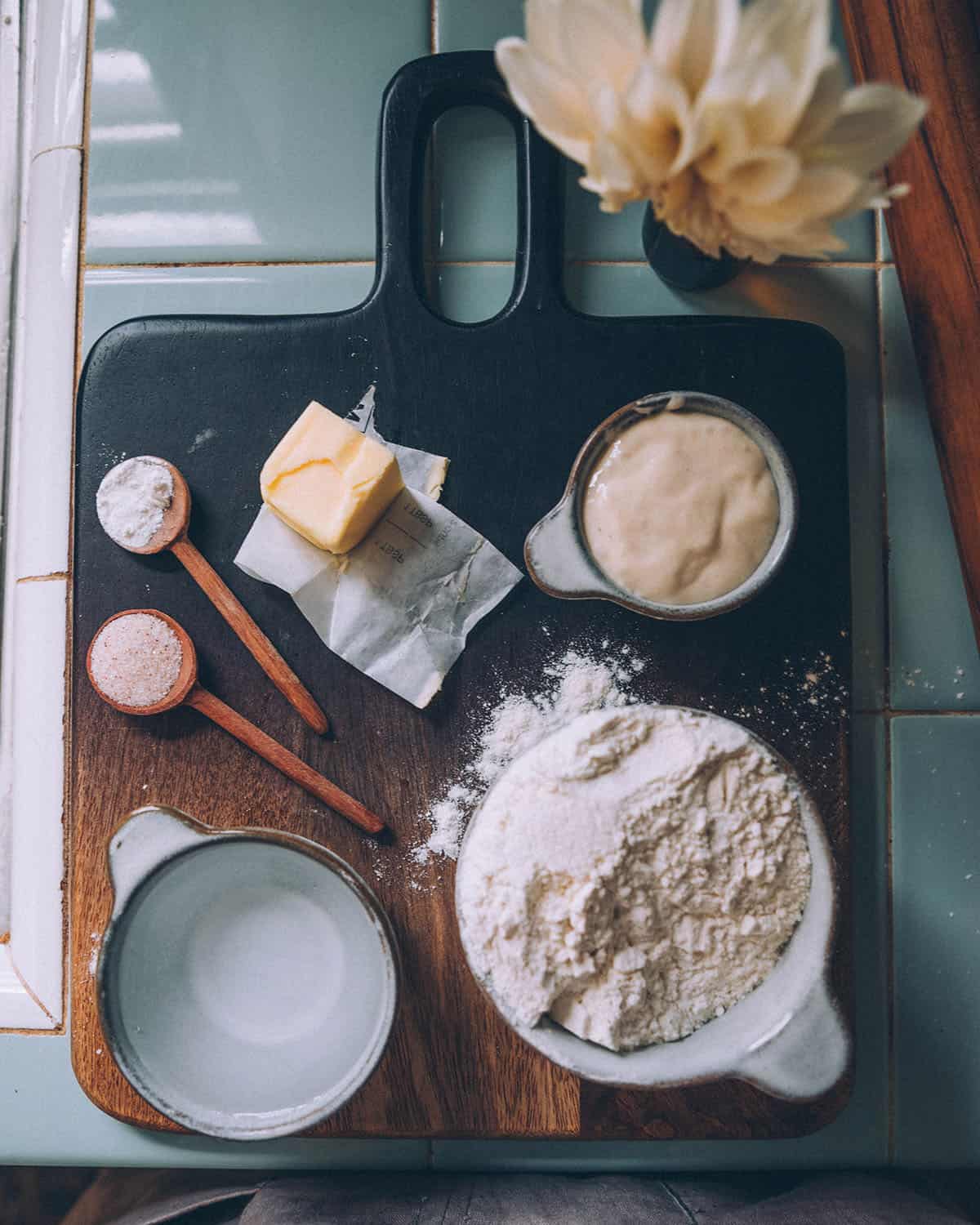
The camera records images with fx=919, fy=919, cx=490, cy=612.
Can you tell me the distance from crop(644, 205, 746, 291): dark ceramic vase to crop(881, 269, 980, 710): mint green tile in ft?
0.50

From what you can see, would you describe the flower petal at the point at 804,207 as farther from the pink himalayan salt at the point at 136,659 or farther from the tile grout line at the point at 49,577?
the tile grout line at the point at 49,577

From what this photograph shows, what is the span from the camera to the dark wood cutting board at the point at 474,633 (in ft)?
2.56

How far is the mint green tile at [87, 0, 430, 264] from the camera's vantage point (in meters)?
0.83

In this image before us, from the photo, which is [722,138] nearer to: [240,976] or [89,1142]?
[240,976]

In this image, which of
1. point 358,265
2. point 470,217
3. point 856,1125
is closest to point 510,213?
point 470,217

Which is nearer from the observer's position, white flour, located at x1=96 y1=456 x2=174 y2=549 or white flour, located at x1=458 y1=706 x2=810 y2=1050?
white flour, located at x1=458 y1=706 x2=810 y2=1050

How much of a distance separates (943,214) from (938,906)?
23.4 inches

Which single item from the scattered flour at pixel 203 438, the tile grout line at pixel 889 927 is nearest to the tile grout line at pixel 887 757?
the tile grout line at pixel 889 927

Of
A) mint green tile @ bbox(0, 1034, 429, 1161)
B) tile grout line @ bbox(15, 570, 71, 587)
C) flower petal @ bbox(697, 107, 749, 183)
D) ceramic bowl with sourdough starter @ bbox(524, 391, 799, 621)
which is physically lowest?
mint green tile @ bbox(0, 1034, 429, 1161)

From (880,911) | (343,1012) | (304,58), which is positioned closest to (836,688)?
(880,911)

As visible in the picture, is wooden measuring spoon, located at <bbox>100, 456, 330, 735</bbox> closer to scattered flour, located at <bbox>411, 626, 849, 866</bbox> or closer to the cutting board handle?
scattered flour, located at <bbox>411, 626, 849, 866</bbox>

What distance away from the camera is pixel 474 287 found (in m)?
0.83

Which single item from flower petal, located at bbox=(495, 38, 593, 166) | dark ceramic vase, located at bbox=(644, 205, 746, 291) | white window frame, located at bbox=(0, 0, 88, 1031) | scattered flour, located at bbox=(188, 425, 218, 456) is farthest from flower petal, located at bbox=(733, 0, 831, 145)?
white window frame, located at bbox=(0, 0, 88, 1031)

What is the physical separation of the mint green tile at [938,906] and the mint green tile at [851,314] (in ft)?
0.24
